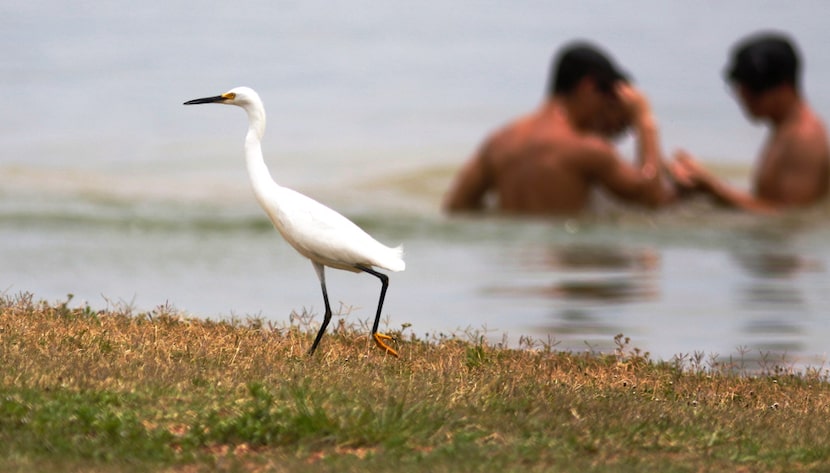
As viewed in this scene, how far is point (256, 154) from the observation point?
10.8 metres

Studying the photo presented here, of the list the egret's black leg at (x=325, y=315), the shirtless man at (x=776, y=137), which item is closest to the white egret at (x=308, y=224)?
the egret's black leg at (x=325, y=315)

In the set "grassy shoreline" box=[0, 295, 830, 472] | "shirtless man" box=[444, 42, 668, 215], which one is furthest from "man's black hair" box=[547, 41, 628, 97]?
"grassy shoreline" box=[0, 295, 830, 472]

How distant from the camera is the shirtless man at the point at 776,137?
1148 inches

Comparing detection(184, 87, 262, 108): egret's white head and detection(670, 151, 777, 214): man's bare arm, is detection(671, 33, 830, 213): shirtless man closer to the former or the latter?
detection(670, 151, 777, 214): man's bare arm

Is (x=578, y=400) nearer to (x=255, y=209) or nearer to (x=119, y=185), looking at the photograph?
(x=255, y=209)

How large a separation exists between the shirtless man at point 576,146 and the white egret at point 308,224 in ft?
58.5

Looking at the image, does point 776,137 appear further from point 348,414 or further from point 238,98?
point 348,414

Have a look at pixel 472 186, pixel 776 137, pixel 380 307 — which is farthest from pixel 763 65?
pixel 380 307

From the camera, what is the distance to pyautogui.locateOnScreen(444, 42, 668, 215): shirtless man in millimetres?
28375

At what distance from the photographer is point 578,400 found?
30.6 feet

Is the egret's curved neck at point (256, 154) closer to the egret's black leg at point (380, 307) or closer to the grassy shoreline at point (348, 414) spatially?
the egret's black leg at point (380, 307)

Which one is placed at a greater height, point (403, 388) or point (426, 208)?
point (426, 208)

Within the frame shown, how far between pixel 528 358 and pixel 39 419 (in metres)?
4.66

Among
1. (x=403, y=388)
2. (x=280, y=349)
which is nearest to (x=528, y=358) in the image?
(x=280, y=349)
